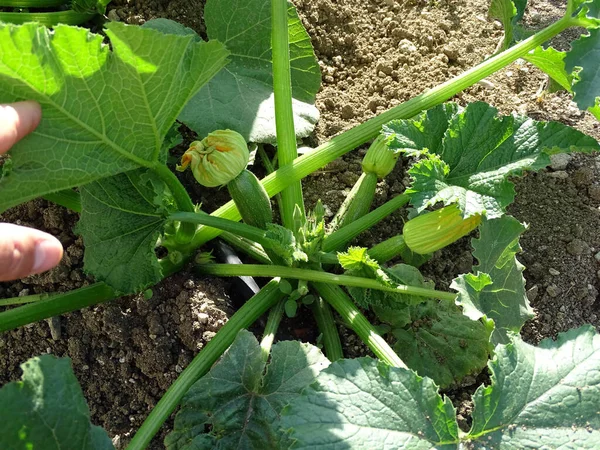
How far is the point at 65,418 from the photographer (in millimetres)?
1407

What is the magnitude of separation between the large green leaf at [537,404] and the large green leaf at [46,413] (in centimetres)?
88

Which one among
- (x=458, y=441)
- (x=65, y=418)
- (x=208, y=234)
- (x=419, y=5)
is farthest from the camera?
(x=419, y=5)

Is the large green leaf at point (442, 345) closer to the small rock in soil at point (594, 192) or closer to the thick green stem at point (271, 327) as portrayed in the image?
the thick green stem at point (271, 327)

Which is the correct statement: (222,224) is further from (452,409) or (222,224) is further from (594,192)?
(594,192)

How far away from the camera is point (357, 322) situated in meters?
2.01

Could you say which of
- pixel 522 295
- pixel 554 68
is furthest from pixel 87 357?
pixel 554 68

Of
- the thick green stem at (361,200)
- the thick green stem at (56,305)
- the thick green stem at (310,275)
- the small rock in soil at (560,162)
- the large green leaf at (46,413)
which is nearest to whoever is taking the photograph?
the large green leaf at (46,413)

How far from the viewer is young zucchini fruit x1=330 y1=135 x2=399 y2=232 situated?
7.19 ft

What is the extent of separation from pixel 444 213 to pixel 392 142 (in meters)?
0.26

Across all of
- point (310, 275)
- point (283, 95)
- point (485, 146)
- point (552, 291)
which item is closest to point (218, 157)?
point (283, 95)

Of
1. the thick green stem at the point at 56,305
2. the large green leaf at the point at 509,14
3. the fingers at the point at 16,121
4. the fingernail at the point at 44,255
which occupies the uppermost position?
the fingers at the point at 16,121

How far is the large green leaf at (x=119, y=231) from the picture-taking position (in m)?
1.95

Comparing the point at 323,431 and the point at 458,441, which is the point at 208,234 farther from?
the point at 458,441

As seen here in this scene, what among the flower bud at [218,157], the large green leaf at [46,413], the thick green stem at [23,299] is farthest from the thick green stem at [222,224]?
the thick green stem at [23,299]
